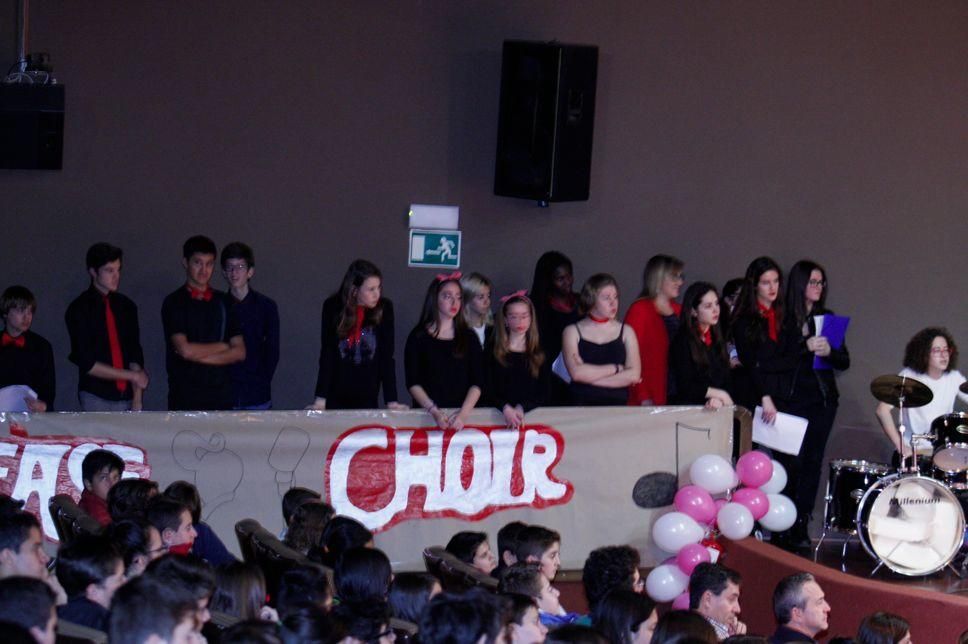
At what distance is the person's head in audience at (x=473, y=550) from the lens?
235 inches

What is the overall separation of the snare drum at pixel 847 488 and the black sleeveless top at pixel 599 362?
1273 millimetres

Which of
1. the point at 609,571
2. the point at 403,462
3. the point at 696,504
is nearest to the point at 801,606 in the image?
the point at 609,571

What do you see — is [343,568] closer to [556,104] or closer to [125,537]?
[125,537]

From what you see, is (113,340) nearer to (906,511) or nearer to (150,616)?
(150,616)

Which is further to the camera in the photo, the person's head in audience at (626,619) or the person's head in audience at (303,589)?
the person's head in audience at (626,619)

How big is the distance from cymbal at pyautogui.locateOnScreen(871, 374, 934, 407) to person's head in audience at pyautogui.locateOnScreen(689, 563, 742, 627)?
109 inches

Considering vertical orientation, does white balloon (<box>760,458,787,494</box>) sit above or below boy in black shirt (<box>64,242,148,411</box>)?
below

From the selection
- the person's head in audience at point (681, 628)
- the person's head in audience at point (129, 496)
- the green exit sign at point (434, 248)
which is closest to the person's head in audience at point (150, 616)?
the person's head in audience at point (681, 628)

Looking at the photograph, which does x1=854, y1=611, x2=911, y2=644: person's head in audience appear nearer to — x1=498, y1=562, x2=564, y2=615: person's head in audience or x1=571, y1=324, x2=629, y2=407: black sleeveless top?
x1=498, y1=562, x2=564, y2=615: person's head in audience

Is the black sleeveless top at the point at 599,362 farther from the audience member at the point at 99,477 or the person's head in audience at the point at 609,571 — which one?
the audience member at the point at 99,477

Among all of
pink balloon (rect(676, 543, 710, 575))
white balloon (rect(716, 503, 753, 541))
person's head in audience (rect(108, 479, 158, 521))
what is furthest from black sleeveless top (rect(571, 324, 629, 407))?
person's head in audience (rect(108, 479, 158, 521))

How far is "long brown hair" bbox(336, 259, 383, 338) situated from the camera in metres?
7.48

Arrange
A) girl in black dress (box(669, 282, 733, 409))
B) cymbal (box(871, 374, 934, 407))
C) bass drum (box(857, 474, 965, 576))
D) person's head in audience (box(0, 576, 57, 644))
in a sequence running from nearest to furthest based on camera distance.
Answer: person's head in audience (box(0, 576, 57, 644)) < bass drum (box(857, 474, 965, 576)) < girl in black dress (box(669, 282, 733, 409)) < cymbal (box(871, 374, 934, 407))

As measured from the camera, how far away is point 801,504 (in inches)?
339
